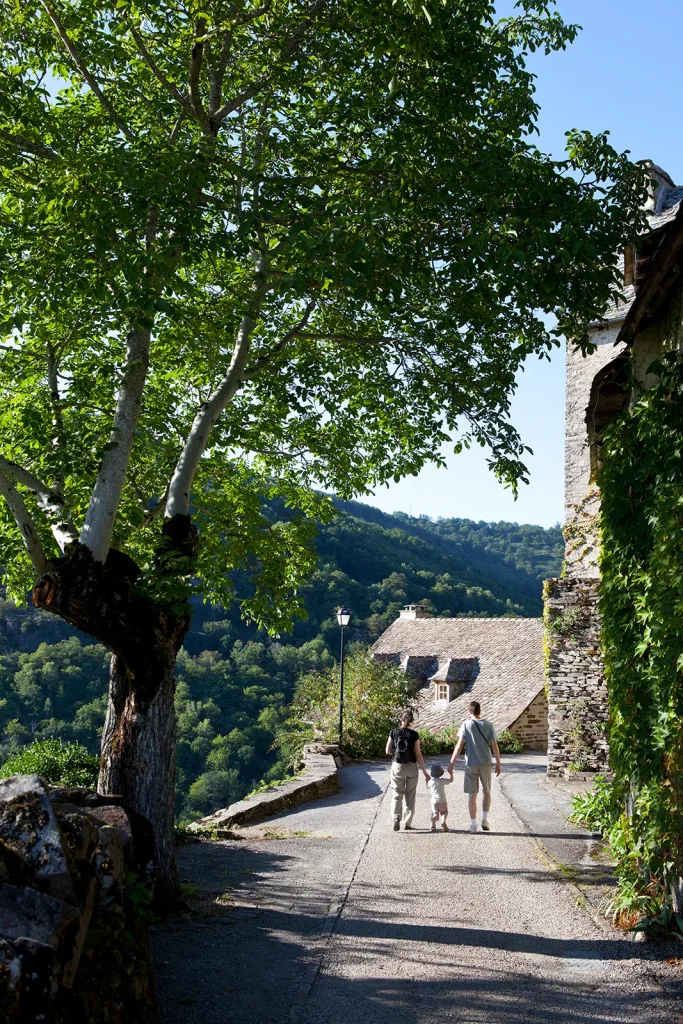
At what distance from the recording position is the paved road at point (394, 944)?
205 inches

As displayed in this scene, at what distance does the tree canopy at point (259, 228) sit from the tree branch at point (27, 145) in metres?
0.09

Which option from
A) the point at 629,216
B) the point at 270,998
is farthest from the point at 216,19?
the point at 270,998

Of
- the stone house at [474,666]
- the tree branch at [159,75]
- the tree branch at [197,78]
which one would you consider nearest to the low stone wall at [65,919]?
the tree branch at [197,78]

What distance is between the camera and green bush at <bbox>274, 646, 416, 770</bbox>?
22781mm

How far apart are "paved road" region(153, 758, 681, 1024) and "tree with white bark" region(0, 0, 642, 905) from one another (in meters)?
1.33

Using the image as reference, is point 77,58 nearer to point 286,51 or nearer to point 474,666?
point 286,51

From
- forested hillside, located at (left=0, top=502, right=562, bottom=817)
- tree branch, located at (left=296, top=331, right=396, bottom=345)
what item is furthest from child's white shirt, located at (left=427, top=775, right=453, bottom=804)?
forested hillside, located at (left=0, top=502, right=562, bottom=817)

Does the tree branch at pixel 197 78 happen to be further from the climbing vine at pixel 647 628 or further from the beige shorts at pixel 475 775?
the beige shorts at pixel 475 775

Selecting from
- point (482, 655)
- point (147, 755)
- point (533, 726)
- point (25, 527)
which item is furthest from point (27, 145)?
point (482, 655)

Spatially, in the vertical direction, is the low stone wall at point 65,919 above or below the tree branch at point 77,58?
below

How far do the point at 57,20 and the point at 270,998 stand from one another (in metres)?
7.75

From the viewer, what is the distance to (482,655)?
37.6m

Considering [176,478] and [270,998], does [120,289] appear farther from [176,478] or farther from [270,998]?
[270,998]

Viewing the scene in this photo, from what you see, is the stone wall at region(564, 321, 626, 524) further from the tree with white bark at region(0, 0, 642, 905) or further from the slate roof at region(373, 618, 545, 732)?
the slate roof at region(373, 618, 545, 732)
